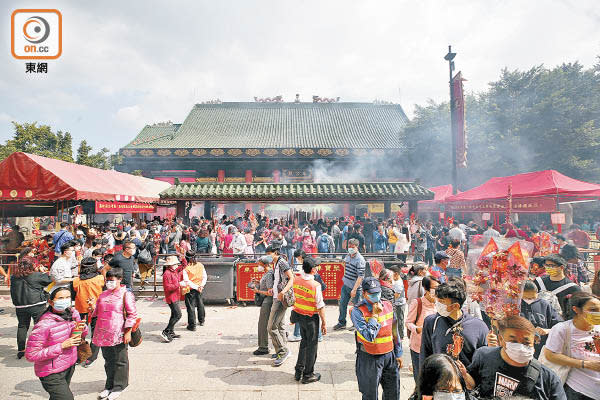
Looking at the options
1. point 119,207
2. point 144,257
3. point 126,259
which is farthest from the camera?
point 119,207

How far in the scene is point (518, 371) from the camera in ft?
7.34

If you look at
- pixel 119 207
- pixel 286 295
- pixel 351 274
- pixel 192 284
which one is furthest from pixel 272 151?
pixel 286 295

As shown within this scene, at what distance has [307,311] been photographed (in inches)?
174

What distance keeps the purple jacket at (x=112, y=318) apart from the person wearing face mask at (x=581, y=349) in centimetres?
482

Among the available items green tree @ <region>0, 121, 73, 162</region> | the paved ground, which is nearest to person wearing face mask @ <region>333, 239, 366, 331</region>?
the paved ground

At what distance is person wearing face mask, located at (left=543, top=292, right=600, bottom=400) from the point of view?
2729 millimetres

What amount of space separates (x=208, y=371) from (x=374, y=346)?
296cm

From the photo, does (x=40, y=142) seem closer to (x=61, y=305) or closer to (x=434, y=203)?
(x=61, y=305)

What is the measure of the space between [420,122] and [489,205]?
34.7ft

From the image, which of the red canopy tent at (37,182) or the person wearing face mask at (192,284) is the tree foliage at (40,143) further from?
the person wearing face mask at (192,284)

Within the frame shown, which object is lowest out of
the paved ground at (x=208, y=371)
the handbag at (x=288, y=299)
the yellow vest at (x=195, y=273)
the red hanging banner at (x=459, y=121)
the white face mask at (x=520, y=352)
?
the paved ground at (x=208, y=371)

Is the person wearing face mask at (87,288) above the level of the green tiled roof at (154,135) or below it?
below

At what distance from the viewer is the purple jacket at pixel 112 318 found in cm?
390

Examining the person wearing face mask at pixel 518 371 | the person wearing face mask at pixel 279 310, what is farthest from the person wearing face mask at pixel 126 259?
the person wearing face mask at pixel 518 371
